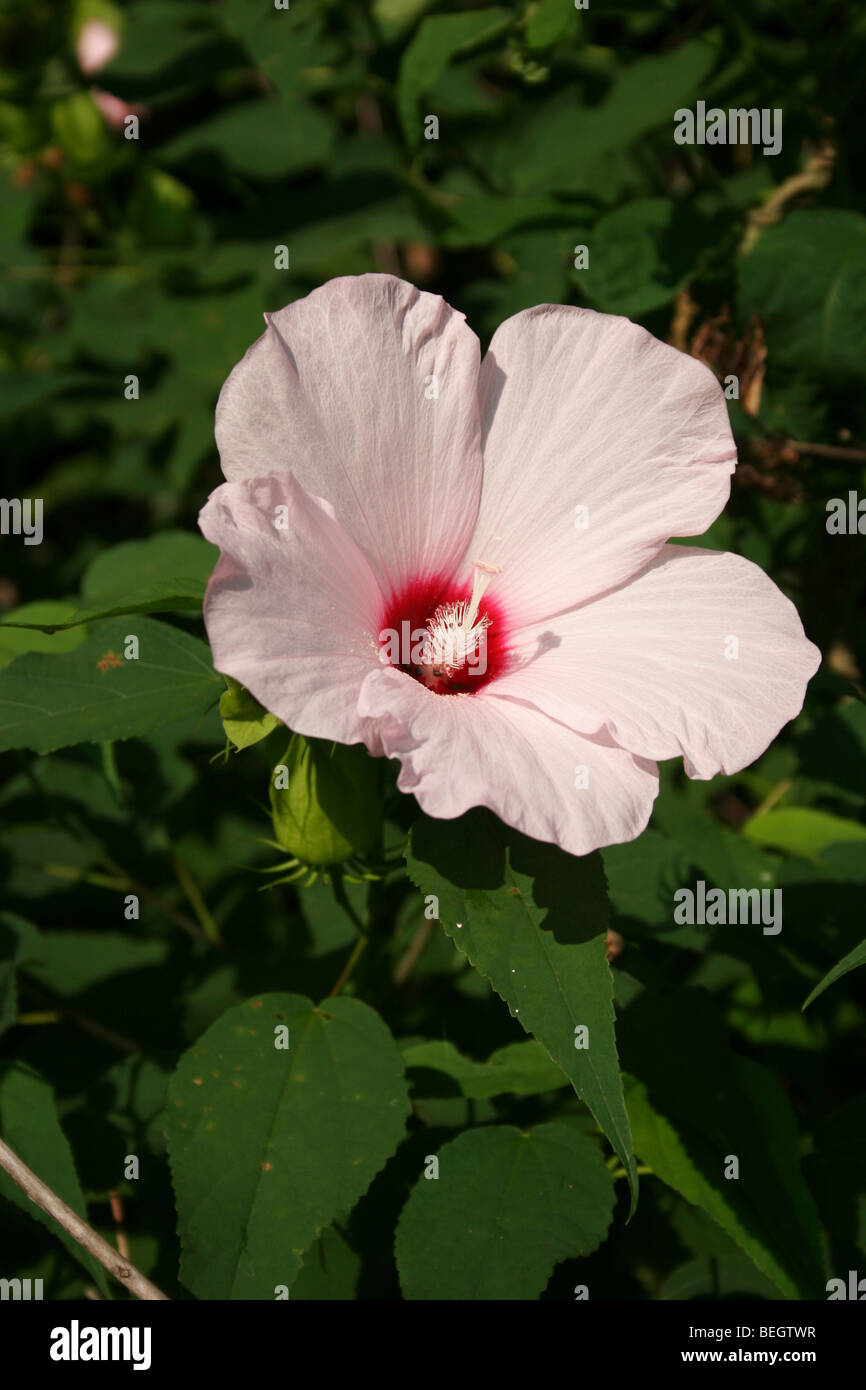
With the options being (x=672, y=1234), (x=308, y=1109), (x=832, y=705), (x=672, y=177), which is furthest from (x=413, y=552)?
(x=672, y=177)

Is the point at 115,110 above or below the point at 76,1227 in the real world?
above

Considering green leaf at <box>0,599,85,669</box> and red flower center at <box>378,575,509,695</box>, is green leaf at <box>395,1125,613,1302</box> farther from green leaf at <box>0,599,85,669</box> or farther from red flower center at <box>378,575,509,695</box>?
green leaf at <box>0,599,85,669</box>

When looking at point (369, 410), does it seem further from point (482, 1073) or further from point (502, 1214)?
point (502, 1214)

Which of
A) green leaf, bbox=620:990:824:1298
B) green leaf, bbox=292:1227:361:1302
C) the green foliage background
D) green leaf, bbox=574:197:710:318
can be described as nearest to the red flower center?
the green foliage background

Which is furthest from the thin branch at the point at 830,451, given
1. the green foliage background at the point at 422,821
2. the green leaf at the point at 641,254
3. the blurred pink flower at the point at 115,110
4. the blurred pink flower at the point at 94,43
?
the blurred pink flower at the point at 115,110

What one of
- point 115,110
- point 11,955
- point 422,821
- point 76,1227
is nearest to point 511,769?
point 422,821

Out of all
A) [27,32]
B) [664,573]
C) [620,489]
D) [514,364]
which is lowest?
[664,573]

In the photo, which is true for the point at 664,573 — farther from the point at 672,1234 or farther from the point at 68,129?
the point at 68,129

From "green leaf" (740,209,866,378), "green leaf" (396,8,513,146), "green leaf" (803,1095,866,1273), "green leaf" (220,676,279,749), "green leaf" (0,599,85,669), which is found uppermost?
"green leaf" (396,8,513,146)
